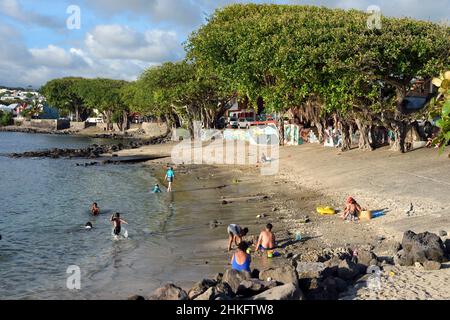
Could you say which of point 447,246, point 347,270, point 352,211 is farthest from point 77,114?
point 347,270

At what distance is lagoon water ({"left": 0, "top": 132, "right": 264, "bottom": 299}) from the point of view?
14.1 meters

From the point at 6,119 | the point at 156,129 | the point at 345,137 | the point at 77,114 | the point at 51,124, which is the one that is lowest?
the point at 345,137

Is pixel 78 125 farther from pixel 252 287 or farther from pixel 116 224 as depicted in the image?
pixel 252 287

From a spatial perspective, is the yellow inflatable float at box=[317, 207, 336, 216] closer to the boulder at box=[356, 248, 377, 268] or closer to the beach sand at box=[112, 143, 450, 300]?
the beach sand at box=[112, 143, 450, 300]

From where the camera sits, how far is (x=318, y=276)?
38.5ft

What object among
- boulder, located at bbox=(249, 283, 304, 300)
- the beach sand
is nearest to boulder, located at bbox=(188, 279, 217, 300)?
boulder, located at bbox=(249, 283, 304, 300)

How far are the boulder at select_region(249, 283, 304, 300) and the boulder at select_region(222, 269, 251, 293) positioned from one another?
2.60 feet

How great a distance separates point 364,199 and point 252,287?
12.6 meters

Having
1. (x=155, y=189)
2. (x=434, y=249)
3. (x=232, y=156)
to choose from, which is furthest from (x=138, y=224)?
(x=232, y=156)

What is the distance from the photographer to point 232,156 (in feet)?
152

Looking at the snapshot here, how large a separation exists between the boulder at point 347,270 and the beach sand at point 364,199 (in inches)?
19.9
